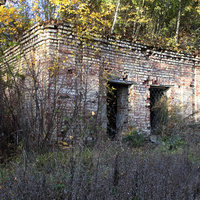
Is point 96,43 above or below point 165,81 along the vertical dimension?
above

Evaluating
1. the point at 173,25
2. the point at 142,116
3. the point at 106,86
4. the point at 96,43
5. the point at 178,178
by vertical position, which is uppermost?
the point at 173,25

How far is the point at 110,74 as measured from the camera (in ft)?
23.9

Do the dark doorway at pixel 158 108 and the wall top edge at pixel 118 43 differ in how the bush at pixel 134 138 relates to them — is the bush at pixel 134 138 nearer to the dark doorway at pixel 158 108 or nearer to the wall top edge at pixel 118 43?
the dark doorway at pixel 158 108

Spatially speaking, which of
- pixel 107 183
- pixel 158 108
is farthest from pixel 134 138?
pixel 107 183

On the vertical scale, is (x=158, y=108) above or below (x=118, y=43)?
below

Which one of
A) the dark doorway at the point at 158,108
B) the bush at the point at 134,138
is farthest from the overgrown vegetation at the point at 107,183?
the dark doorway at the point at 158,108

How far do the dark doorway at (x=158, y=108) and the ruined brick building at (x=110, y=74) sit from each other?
38mm

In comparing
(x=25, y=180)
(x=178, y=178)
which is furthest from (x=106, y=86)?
(x=25, y=180)

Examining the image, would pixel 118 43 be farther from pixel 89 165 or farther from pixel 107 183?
pixel 107 183

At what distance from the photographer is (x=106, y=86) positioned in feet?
23.1

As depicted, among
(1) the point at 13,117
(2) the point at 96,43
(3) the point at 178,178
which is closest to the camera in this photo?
(3) the point at 178,178

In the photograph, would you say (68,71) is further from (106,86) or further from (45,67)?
(106,86)

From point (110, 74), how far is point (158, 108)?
2.67 m

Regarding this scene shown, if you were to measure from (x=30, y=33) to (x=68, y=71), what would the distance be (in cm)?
176
